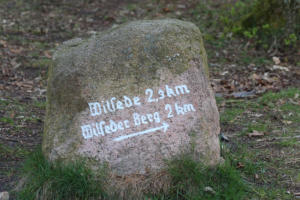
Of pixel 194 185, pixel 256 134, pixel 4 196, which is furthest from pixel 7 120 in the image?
pixel 256 134

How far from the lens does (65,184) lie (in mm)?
3012

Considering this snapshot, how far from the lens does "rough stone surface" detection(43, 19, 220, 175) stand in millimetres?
3094

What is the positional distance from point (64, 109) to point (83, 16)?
600 centimetres

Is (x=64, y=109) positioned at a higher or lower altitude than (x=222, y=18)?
higher

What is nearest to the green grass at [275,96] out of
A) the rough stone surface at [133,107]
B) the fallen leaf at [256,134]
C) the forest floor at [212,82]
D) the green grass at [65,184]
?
the forest floor at [212,82]

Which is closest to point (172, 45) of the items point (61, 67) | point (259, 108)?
point (61, 67)

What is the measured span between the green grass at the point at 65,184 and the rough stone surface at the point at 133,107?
87 mm

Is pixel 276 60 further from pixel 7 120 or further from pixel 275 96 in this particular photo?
A: pixel 7 120

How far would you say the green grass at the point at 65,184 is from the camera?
300 cm

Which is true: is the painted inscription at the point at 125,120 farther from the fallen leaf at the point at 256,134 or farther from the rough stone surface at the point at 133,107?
the fallen leaf at the point at 256,134

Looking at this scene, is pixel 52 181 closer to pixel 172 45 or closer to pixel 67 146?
pixel 67 146

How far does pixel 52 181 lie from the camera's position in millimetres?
3020

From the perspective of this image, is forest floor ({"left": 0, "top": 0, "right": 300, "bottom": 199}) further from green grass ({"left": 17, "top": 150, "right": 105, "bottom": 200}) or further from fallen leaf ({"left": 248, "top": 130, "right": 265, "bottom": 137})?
green grass ({"left": 17, "top": 150, "right": 105, "bottom": 200})

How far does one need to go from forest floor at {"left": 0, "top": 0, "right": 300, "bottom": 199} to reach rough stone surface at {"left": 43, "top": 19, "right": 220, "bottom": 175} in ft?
2.10
